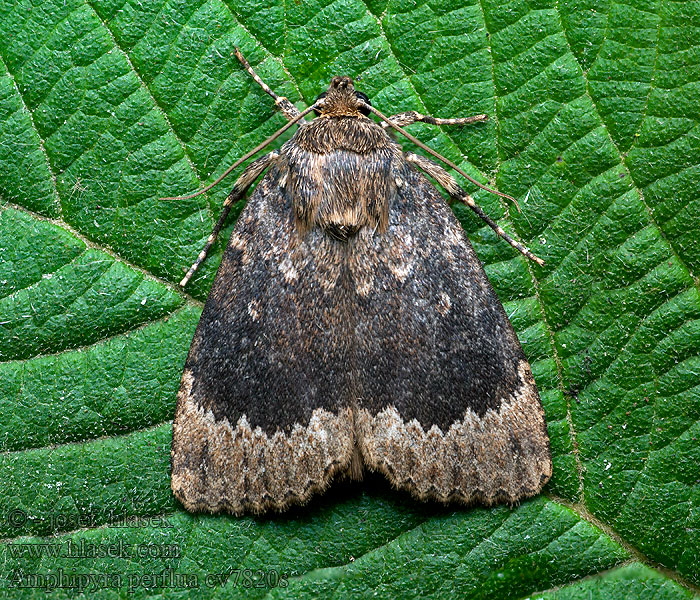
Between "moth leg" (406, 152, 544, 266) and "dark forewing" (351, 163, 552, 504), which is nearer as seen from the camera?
"dark forewing" (351, 163, 552, 504)

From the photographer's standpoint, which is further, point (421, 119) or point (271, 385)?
point (421, 119)

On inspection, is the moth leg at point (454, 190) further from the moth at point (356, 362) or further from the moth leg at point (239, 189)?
the moth leg at point (239, 189)

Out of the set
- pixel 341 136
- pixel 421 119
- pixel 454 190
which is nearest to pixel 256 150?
pixel 341 136

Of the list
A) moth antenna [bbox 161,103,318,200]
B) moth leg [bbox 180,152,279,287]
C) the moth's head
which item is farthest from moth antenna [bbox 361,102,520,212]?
moth leg [bbox 180,152,279,287]

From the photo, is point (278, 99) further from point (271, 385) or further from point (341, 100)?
point (271, 385)

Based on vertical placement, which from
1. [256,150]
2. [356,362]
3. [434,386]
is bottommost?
[434,386]

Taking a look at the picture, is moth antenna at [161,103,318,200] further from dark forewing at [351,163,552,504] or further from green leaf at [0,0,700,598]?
dark forewing at [351,163,552,504]

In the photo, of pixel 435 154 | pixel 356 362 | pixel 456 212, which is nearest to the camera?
pixel 356 362

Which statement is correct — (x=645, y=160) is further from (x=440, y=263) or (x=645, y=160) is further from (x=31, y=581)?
(x=31, y=581)

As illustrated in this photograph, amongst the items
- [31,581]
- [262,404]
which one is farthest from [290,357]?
[31,581]
